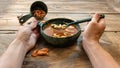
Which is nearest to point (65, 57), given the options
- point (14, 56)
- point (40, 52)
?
point (40, 52)

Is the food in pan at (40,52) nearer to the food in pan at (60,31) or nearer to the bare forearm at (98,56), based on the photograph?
the food in pan at (60,31)

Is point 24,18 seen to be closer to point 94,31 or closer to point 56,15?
point 56,15

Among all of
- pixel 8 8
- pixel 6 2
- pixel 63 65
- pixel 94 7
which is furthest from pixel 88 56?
pixel 6 2

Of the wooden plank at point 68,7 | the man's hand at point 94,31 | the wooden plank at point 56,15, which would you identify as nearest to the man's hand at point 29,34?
the wooden plank at point 56,15

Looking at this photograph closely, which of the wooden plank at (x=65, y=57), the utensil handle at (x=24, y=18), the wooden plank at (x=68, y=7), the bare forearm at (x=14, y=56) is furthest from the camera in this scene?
the wooden plank at (x=68, y=7)

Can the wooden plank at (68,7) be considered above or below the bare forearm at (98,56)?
above

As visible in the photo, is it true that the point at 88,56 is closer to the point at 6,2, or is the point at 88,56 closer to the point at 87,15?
the point at 87,15
